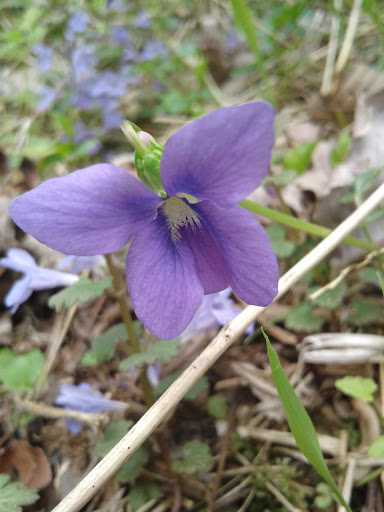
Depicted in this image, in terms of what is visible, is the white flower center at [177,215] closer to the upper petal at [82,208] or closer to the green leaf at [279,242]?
the upper petal at [82,208]

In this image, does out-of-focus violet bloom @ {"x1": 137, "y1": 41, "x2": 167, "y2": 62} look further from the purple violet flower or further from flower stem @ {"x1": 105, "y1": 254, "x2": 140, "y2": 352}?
the purple violet flower

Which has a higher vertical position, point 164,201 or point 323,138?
point 164,201

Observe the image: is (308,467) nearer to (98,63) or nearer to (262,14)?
(262,14)

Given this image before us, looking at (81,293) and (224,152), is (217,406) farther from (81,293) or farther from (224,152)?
(224,152)

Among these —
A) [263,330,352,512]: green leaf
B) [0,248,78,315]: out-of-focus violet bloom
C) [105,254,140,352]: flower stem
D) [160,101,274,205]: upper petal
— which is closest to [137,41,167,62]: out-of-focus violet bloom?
[0,248,78,315]: out-of-focus violet bloom

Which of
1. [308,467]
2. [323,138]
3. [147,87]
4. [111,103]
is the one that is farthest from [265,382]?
[147,87]

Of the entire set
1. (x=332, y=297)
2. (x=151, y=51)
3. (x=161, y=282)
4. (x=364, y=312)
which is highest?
(x=161, y=282)

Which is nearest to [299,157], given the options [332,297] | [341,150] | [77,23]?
[341,150]
